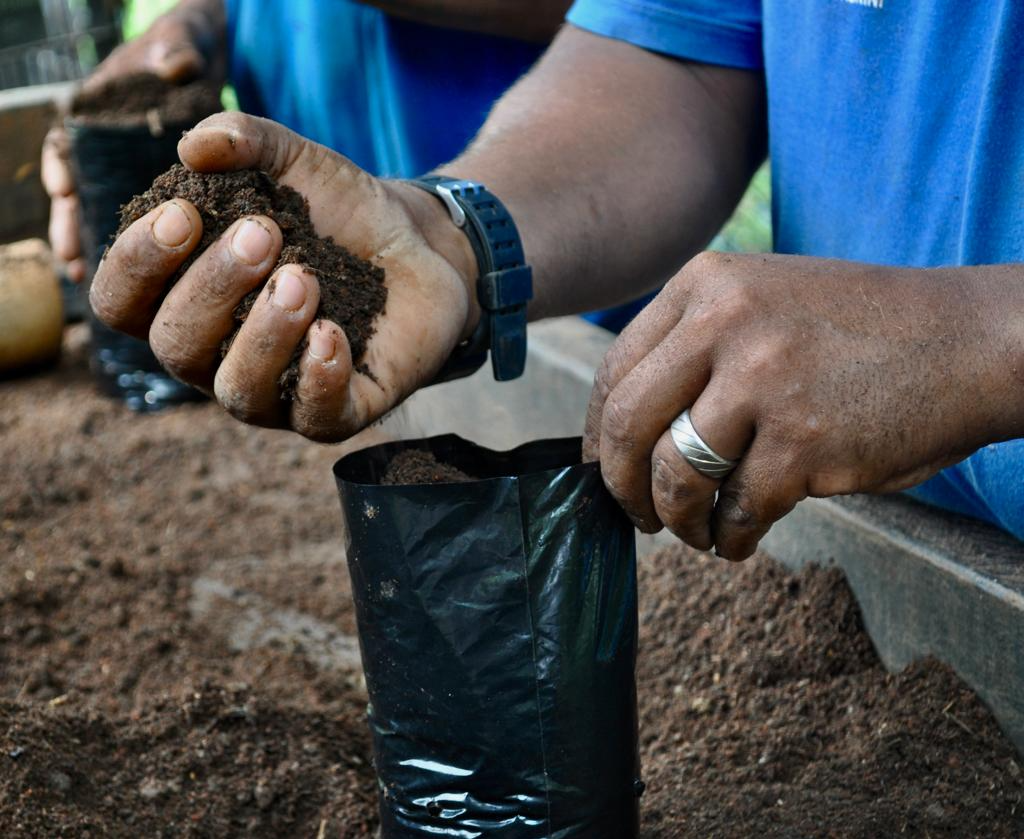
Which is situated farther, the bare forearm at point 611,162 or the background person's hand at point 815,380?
the bare forearm at point 611,162

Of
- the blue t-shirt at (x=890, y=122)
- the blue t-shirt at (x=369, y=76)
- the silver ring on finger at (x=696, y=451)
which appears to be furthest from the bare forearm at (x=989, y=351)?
the blue t-shirt at (x=369, y=76)

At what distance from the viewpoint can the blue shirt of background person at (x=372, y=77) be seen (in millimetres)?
3131

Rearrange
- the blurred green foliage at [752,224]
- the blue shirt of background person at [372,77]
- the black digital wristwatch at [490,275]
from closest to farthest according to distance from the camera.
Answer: the black digital wristwatch at [490,275], the blue shirt of background person at [372,77], the blurred green foliage at [752,224]

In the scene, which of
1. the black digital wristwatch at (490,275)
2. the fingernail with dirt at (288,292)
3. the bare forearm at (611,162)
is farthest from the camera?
the bare forearm at (611,162)

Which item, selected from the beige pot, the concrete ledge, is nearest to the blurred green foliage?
the concrete ledge

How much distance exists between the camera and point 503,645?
1394 millimetres

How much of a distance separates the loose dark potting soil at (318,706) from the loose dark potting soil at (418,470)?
0.59 meters

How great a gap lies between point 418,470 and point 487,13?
166 centimetres

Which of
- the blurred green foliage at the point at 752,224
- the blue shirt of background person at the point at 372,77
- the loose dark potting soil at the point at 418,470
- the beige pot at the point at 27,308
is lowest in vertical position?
the beige pot at the point at 27,308

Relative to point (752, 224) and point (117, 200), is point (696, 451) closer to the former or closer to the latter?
point (752, 224)

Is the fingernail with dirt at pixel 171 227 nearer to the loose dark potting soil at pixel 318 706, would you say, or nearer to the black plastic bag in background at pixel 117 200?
the loose dark potting soil at pixel 318 706

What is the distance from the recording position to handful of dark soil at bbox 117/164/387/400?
1395 millimetres

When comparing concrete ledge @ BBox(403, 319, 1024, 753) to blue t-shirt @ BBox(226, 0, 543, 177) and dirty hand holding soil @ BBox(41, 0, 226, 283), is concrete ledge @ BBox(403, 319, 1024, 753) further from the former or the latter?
dirty hand holding soil @ BBox(41, 0, 226, 283)

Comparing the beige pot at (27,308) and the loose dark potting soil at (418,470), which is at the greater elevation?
the loose dark potting soil at (418,470)
